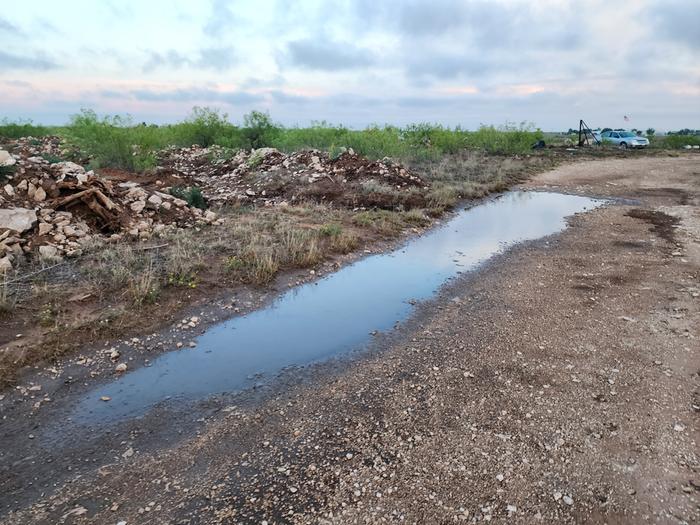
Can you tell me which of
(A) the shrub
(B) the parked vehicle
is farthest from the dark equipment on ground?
(A) the shrub

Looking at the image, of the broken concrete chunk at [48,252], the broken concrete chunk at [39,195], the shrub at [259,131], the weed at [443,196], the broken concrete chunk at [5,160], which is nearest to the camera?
the broken concrete chunk at [48,252]

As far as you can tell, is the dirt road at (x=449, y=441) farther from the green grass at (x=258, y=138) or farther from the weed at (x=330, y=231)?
the green grass at (x=258, y=138)

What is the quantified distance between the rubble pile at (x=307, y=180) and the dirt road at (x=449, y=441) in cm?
736

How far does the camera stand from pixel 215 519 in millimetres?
2836

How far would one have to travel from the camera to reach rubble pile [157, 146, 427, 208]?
41.5 ft

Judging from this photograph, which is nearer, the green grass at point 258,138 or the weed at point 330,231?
the weed at point 330,231

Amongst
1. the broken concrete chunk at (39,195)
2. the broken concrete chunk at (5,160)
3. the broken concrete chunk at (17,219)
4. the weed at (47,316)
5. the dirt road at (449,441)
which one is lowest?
the dirt road at (449,441)

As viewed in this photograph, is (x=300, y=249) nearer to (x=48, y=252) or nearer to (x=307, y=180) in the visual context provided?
(x=48, y=252)

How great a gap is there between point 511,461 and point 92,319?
4.77 m

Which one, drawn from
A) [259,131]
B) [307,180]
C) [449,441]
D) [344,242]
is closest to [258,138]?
[259,131]

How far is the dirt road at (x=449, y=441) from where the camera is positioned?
2.91 metres

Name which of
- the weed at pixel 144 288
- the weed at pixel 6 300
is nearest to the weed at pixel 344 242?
the weed at pixel 144 288

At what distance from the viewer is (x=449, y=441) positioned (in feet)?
11.6

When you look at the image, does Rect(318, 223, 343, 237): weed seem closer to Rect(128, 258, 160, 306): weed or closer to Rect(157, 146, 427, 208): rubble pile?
Rect(157, 146, 427, 208): rubble pile
